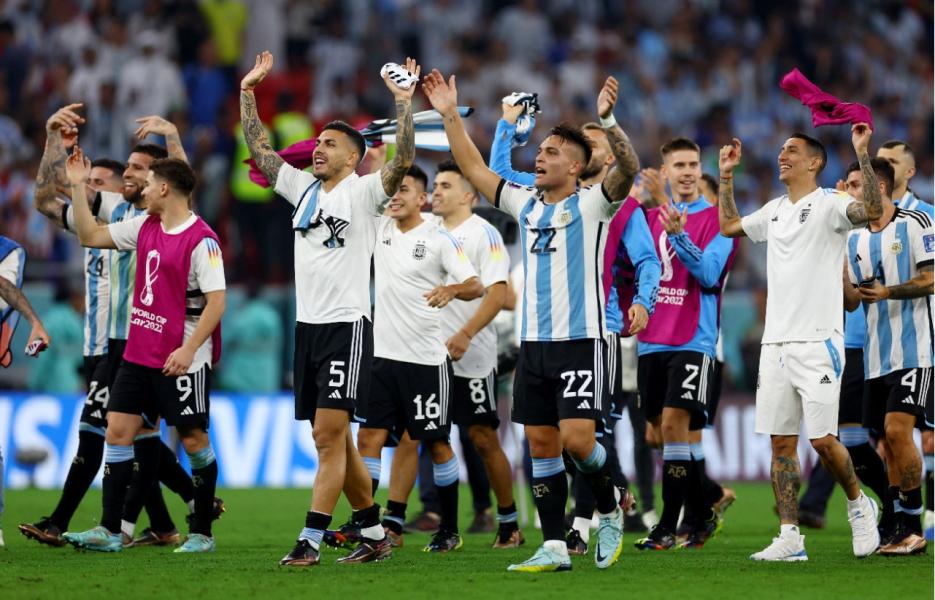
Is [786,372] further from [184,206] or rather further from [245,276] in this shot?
[245,276]

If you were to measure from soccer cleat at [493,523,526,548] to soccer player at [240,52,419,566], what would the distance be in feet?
4.41

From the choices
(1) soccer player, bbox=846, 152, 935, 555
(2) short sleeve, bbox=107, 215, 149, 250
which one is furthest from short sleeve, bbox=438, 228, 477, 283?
(1) soccer player, bbox=846, 152, 935, 555

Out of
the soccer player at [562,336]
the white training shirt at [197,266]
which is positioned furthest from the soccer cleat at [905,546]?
the white training shirt at [197,266]

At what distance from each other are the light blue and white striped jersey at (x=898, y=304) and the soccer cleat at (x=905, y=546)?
1143 mm

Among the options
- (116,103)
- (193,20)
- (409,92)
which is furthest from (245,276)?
(409,92)

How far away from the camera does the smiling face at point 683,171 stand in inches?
443

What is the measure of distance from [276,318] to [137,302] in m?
7.82

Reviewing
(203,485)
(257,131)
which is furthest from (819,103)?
(203,485)

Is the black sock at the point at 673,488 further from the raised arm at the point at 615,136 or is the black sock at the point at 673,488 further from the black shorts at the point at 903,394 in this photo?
the raised arm at the point at 615,136

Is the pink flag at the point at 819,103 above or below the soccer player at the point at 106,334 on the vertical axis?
above

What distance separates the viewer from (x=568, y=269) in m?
8.84

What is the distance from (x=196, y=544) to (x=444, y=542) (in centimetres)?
172

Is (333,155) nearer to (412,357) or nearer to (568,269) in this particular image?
(568,269)

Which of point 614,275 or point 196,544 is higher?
point 614,275
